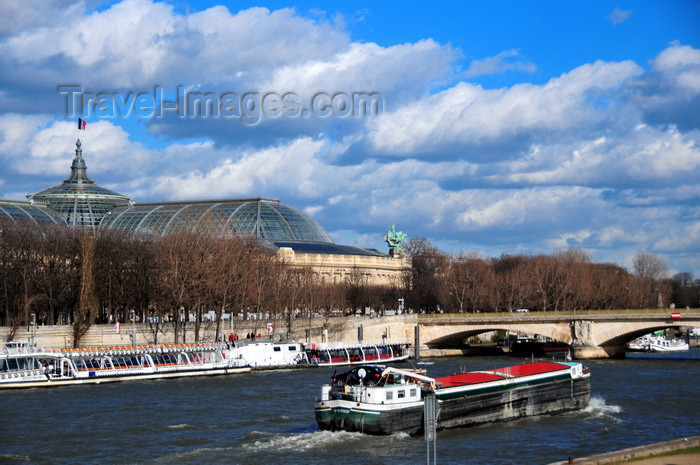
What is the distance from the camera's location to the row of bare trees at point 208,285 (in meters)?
91.7

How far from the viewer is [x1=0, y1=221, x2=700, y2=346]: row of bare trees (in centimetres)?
9169

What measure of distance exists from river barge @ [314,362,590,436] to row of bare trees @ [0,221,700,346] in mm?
44765

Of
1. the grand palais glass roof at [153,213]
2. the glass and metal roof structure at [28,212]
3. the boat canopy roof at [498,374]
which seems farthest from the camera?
the grand palais glass roof at [153,213]

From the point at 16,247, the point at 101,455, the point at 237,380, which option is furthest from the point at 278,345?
the point at 101,455

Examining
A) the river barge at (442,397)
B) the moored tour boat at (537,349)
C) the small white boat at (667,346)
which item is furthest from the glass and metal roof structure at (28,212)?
the river barge at (442,397)

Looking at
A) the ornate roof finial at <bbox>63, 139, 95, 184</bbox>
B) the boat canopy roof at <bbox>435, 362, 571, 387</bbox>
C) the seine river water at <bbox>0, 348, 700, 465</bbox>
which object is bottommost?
the seine river water at <bbox>0, 348, 700, 465</bbox>

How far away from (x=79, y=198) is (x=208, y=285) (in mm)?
99898

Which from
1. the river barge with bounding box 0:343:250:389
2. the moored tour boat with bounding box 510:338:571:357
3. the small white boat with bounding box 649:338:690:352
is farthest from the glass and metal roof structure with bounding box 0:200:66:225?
the small white boat with bounding box 649:338:690:352

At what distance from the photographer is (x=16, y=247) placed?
9419 centimetres

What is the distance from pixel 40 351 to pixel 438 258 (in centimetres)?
7534

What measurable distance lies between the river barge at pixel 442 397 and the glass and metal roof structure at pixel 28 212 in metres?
118

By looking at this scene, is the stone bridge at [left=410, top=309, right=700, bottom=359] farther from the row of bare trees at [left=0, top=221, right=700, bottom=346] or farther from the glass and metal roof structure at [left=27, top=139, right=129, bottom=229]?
the glass and metal roof structure at [left=27, top=139, right=129, bottom=229]

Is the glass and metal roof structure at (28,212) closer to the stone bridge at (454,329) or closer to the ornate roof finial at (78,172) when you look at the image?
the ornate roof finial at (78,172)

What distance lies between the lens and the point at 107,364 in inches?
2771
